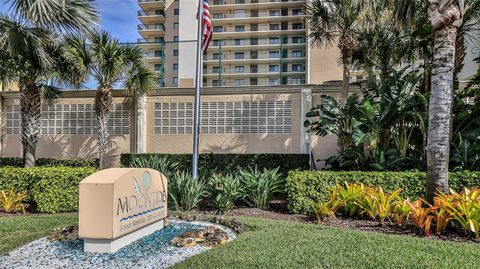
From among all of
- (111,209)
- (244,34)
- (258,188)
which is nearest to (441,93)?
(258,188)

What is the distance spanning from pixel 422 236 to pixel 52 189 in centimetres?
815

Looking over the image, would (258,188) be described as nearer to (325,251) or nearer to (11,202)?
(325,251)

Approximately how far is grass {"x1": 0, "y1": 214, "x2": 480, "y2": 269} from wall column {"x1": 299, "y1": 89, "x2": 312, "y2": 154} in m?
7.75

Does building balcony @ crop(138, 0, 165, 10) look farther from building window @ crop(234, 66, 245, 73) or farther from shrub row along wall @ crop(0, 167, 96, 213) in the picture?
shrub row along wall @ crop(0, 167, 96, 213)

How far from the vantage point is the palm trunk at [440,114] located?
22.9 ft

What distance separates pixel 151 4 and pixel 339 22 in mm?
55425

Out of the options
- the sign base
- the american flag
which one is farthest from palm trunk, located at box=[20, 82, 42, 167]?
the sign base

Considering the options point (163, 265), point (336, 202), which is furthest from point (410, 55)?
point (163, 265)

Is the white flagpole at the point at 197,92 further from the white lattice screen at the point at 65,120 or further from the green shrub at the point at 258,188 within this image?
the white lattice screen at the point at 65,120

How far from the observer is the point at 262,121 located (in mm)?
14523

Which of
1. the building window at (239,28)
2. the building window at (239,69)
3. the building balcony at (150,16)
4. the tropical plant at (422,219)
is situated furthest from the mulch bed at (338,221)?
the building balcony at (150,16)

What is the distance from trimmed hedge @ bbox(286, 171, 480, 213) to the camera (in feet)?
26.3

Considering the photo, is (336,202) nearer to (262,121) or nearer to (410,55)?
(262,121)

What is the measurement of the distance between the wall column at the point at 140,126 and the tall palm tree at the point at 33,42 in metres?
3.43
